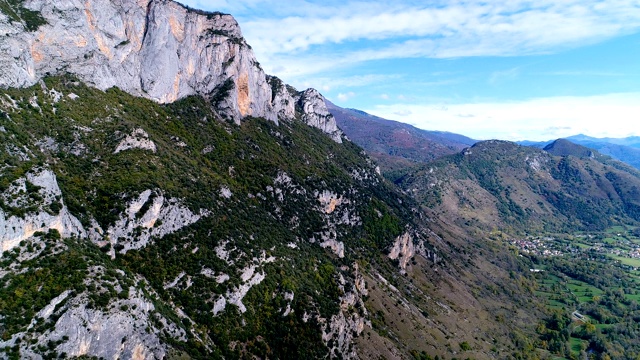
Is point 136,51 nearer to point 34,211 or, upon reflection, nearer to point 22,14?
point 22,14

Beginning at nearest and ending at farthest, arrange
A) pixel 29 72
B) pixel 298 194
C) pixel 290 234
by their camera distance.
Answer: pixel 29 72
pixel 290 234
pixel 298 194

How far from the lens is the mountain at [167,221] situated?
2552 inches

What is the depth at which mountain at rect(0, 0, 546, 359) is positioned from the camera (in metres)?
64.8

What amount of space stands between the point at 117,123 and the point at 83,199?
35.6 meters

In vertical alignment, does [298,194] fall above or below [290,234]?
above

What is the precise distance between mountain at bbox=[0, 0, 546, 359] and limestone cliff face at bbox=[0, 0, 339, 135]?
1.88ft

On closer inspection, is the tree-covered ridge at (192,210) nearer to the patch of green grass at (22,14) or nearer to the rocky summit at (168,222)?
the rocky summit at (168,222)

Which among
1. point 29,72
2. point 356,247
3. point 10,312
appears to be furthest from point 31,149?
point 356,247

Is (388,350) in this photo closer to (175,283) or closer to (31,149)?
(175,283)

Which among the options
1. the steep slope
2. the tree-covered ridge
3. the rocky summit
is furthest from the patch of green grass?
the steep slope

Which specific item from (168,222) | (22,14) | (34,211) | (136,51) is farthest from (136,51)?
(34,211)

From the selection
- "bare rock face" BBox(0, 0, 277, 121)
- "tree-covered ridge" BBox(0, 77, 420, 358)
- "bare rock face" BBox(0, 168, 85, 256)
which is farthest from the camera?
"bare rock face" BBox(0, 0, 277, 121)

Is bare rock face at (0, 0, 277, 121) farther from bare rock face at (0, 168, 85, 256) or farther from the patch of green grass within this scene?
bare rock face at (0, 168, 85, 256)

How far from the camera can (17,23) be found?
338 ft
